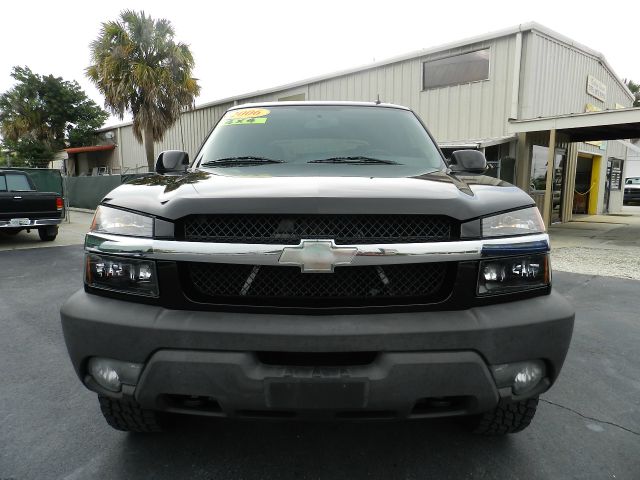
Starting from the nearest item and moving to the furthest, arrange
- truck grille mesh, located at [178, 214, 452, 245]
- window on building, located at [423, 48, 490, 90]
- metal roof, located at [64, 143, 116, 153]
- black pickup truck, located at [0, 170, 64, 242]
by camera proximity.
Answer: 1. truck grille mesh, located at [178, 214, 452, 245]
2. black pickup truck, located at [0, 170, 64, 242]
3. window on building, located at [423, 48, 490, 90]
4. metal roof, located at [64, 143, 116, 153]

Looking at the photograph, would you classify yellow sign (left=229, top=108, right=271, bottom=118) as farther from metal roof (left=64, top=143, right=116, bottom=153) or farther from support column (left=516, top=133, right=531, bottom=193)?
metal roof (left=64, top=143, right=116, bottom=153)

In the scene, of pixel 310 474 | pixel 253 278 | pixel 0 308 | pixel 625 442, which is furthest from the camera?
pixel 0 308

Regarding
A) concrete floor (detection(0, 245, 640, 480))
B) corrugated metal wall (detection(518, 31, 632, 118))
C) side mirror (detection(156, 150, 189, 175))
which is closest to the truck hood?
side mirror (detection(156, 150, 189, 175))

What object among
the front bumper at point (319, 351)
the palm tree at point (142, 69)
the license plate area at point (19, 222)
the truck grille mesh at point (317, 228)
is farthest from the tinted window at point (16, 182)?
the truck grille mesh at point (317, 228)

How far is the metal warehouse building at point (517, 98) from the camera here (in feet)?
35.5

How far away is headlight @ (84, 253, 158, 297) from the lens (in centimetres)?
165

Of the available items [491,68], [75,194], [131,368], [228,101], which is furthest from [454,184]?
[75,194]

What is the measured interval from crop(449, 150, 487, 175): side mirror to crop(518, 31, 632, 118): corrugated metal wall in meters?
9.84

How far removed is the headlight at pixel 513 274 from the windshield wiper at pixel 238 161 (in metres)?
1.34

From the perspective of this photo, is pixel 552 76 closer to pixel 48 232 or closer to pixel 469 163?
pixel 469 163

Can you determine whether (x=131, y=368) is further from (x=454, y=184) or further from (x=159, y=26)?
(x=159, y=26)

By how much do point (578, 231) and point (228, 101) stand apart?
14.0 meters

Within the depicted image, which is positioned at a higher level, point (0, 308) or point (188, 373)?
point (188, 373)

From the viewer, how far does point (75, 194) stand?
66.4 ft
